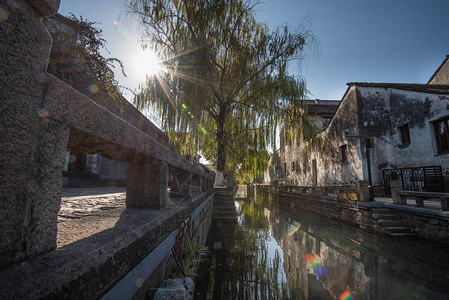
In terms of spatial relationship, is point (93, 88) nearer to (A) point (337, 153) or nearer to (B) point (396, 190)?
(B) point (396, 190)

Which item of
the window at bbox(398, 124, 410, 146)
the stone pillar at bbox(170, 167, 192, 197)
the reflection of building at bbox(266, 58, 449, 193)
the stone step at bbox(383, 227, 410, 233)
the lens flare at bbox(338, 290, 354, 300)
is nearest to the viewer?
the lens flare at bbox(338, 290, 354, 300)

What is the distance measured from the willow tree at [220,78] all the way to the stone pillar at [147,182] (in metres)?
4.71

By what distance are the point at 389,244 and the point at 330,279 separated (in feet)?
10.5

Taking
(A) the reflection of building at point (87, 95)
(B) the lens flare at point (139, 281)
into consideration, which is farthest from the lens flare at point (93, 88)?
(B) the lens flare at point (139, 281)

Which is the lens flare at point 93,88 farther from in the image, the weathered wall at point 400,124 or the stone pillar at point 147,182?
the weathered wall at point 400,124

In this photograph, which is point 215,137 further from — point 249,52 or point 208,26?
point 208,26

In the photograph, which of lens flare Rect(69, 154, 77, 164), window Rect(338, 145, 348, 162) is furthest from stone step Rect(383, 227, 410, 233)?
lens flare Rect(69, 154, 77, 164)

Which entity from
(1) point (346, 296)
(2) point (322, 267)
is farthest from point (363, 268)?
(1) point (346, 296)

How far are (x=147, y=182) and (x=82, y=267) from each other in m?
1.31

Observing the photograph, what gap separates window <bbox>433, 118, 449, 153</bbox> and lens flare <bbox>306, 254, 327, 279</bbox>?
8026 millimetres

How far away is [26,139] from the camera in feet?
2.49

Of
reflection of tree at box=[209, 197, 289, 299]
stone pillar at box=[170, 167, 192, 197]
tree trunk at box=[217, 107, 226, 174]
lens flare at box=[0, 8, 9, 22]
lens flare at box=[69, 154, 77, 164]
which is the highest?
tree trunk at box=[217, 107, 226, 174]

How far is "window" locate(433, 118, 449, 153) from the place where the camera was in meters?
8.53

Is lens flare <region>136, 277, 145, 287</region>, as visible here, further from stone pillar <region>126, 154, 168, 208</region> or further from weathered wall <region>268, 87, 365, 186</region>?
weathered wall <region>268, 87, 365, 186</region>
